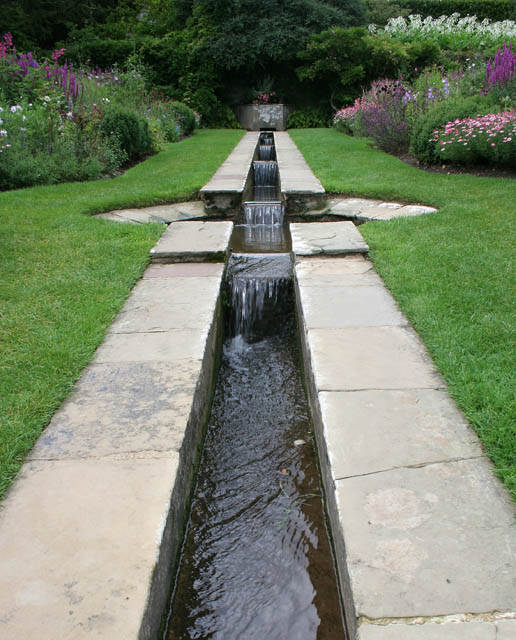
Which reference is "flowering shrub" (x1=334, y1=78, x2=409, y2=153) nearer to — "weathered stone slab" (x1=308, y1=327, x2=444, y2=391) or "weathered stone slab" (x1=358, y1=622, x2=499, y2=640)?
"weathered stone slab" (x1=308, y1=327, x2=444, y2=391)

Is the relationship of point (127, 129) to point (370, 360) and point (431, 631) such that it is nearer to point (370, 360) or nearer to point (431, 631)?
point (370, 360)

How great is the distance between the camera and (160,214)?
18.9 feet

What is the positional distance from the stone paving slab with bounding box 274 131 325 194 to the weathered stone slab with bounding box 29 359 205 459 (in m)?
Result: 4.04

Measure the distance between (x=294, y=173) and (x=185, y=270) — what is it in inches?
163

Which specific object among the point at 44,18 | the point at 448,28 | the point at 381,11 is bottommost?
the point at 448,28

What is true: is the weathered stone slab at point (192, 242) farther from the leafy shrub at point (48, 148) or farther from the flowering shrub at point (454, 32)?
the flowering shrub at point (454, 32)

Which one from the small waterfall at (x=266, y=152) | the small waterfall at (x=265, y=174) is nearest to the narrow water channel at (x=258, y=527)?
the small waterfall at (x=265, y=174)

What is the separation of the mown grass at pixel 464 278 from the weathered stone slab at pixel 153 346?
4.08ft

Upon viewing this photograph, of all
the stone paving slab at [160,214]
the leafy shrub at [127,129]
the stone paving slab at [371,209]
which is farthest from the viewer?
the leafy shrub at [127,129]

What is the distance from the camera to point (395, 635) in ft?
4.09

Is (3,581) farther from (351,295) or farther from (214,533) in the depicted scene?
(351,295)

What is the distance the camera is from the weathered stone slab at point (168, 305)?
9.91 ft

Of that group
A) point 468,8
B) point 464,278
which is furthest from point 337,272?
point 468,8

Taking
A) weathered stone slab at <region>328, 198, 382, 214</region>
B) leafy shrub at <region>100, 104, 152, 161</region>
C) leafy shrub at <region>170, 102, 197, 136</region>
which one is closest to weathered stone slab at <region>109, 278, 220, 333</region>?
weathered stone slab at <region>328, 198, 382, 214</region>
